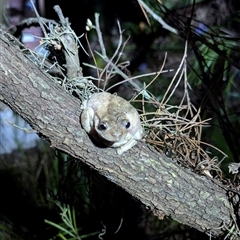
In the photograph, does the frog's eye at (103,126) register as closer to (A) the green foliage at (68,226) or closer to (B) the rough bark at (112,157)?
(B) the rough bark at (112,157)

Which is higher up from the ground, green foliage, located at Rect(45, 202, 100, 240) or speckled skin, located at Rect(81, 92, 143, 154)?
speckled skin, located at Rect(81, 92, 143, 154)

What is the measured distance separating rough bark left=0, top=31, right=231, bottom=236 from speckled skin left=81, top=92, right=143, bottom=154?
0.01 meters

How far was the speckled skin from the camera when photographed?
1.73ft

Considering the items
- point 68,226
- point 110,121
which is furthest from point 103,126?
point 68,226

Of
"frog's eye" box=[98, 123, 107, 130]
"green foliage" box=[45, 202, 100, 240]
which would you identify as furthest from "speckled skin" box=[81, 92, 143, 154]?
"green foliage" box=[45, 202, 100, 240]

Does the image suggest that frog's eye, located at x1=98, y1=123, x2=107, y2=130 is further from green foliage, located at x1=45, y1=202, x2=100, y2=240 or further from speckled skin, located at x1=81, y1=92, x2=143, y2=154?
green foliage, located at x1=45, y1=202, x2=100, y2=240

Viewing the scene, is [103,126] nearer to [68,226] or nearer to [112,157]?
[112,157]

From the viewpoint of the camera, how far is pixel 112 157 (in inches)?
22.2

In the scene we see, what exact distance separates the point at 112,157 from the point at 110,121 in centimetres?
6

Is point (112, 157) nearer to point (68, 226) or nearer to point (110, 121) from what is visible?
point (110, 121)

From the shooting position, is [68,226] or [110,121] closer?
[110,121]

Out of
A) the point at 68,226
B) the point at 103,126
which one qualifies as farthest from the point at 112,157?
the point at 68,226

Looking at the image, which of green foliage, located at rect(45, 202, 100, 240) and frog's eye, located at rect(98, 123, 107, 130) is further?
green foliage, located at rect(45, 202, 100, 240)

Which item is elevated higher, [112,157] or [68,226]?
[112,157]
